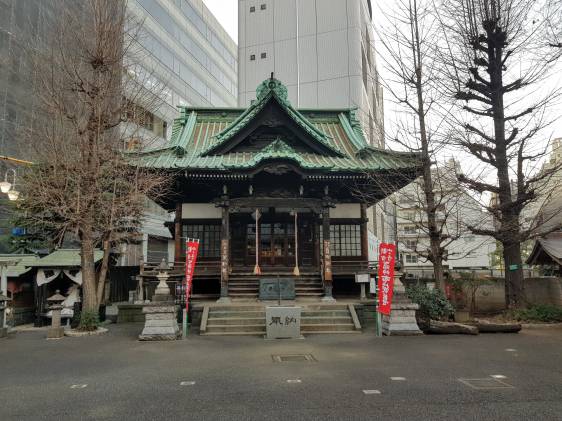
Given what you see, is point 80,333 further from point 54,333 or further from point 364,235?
point 364,235

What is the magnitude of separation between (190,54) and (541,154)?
147ft

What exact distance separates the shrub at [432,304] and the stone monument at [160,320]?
796 cm

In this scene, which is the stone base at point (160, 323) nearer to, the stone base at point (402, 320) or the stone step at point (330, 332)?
the stone step at point (330, 332)

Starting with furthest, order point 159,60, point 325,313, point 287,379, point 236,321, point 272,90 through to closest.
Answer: point 159,60 < point 272,90 < point 325,313 < point 236,321 < point 287,379

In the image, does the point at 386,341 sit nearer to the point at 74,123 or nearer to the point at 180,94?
the point at 74,123

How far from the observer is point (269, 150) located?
1557 centimetres

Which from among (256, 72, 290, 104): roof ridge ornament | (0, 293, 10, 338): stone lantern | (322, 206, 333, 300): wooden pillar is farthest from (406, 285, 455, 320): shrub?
(0, 293, 10, 338): stone lantern

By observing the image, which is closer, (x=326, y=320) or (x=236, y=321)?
(x=236, y=321)

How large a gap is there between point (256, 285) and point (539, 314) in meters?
10.6

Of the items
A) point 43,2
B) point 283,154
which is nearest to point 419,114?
point 283,154

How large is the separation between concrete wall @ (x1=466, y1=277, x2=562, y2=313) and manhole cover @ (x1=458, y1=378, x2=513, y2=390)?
33.3 feet

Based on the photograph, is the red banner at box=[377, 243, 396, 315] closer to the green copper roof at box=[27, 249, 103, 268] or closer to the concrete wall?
the concrete wall

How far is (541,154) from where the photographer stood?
13.4 m

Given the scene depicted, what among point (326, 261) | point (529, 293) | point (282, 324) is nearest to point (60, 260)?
point (282, 324)
